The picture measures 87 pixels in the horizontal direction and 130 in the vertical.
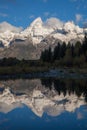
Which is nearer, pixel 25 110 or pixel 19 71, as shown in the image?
pixel 25 110

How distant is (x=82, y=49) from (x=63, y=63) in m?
8.64

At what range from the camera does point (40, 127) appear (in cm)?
2044

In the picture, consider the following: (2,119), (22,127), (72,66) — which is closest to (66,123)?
(22,127)

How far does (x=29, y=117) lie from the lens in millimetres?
24500

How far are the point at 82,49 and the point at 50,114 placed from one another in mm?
106574

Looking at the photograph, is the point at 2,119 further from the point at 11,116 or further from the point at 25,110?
the point at 25,110

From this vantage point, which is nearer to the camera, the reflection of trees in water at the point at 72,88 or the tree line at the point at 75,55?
the reflection of trees in water at the point at 72,88

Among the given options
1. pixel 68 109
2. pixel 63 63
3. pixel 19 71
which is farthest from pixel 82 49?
pixel 68 109

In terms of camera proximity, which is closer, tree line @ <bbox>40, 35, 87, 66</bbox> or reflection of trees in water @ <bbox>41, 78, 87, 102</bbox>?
reflection of trees in water @ <bbox>41, 78, 87, 102</bbox>

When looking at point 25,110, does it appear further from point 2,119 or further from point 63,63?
point 63,63

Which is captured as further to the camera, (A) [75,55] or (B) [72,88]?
(A) [75,55]

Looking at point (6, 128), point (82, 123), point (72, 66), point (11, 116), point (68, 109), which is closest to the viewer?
point (6, 128)

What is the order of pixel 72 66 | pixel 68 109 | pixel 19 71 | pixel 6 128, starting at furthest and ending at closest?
pixel 72 66
pixel 19 71
pixel 68 109
pixel 6 128

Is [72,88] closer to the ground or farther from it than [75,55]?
closer to the ground
